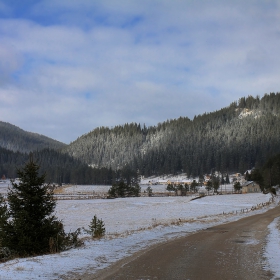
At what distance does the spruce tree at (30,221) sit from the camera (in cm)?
1316

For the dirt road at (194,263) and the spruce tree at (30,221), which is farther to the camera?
the spruce tree at (30,221)

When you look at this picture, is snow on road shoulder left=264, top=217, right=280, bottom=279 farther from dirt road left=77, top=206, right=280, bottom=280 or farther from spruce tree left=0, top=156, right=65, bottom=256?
spruce tree left=0, top=156, right=65, bottom=256

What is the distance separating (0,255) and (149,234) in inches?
312

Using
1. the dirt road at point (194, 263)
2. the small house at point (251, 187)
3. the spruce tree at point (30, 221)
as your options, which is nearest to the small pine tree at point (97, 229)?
the spruce tree at point (30, 221)

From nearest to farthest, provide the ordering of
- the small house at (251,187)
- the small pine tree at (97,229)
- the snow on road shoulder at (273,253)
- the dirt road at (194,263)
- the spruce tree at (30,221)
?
the dirt road at (194,263), the snow on road shoulder at (273,253), the spruce tree at (30,221), the small pine tree at (97,229), the small house at (251,187)

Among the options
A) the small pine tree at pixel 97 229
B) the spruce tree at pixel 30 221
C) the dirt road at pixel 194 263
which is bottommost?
the small pine tree at pixel 97 229

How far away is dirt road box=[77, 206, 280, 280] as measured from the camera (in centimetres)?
918

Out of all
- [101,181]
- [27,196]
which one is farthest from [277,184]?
[101,181]

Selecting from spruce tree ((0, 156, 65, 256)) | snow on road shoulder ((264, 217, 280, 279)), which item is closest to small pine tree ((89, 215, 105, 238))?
spruce tree ((0, 156, 65, 256))

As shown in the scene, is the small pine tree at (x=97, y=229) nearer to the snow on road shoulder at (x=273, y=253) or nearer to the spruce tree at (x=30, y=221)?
the spruce tree at (x=30, y=221)

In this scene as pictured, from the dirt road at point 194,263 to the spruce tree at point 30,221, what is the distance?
391 cm

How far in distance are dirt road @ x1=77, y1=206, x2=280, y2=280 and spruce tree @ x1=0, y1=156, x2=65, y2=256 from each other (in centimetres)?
391

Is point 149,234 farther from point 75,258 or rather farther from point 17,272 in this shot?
point 17,272

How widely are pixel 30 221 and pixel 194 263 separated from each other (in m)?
6.86
